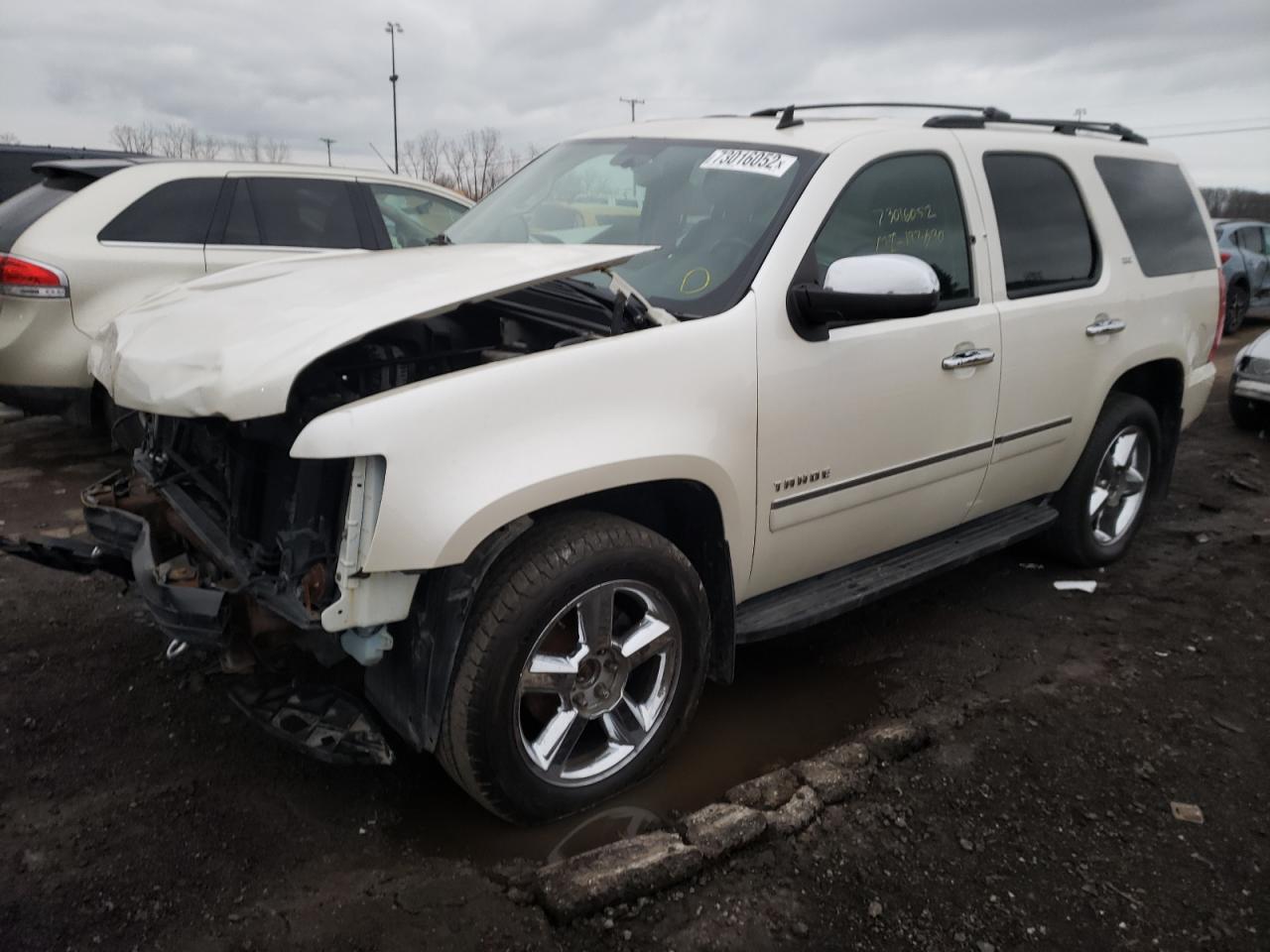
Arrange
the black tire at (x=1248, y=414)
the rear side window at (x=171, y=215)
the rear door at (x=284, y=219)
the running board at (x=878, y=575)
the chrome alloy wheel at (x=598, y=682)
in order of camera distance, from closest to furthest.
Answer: the chrome alloy wheel at (x=598, y=682), the running board at (x=878, y=575), the rear side window at (x=171, y=215), the rear door at (x=284, y=219), the black tire at (x=1248, y=414)

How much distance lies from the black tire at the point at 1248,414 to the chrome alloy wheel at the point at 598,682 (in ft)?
21.9

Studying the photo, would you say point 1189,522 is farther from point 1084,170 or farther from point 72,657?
point 72,657

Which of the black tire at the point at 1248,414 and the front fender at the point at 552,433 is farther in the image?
the black tire at the point at 1248,414

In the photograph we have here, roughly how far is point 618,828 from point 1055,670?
6.51 ft

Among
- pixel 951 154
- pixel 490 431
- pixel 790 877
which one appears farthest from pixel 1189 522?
pixel 490 431

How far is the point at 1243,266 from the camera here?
1240cm

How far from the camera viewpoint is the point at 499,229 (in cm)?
360

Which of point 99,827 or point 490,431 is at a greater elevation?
point 490,431

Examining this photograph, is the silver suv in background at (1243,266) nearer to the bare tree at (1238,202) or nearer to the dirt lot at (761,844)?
the dirt lot at (761,844)

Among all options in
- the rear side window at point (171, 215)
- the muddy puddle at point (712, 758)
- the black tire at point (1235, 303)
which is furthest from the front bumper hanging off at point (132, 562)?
the black tire at point (1235, 303)

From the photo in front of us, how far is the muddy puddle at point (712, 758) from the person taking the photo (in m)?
2.59

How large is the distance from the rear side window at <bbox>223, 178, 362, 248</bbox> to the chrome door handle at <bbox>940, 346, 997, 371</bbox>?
172 inches

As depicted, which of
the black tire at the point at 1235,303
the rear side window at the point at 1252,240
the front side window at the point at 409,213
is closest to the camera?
the front side window at the point at 409,213

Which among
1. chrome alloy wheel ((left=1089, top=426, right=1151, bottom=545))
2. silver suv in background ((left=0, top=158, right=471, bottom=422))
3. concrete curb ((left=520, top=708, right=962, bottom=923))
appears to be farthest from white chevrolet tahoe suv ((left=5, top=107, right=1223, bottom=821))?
silver suv in background ((left=0, top=158, right=471, bottom=422))
